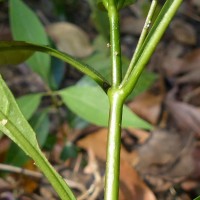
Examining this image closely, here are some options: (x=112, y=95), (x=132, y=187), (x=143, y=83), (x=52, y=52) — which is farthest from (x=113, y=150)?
(x=132, y=187)

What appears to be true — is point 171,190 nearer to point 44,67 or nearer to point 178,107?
point 178,107

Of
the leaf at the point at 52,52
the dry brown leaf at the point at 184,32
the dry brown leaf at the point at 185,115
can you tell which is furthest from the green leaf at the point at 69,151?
the dry brown leaf at the point at 184,32

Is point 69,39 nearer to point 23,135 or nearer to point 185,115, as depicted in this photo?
point 185,115

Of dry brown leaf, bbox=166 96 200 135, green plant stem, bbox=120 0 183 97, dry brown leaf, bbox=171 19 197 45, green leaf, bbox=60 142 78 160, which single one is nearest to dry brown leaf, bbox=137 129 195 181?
dry brown leaf, bbox=166 96 200 135

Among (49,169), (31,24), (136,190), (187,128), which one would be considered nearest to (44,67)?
(31,24)

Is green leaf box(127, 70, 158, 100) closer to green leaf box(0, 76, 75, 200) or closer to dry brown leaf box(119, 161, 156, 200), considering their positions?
dry brown leaf box(119, 161, 156, 200)

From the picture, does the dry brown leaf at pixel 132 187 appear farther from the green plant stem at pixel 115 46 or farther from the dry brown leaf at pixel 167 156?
the green plant stem at pixel 115 46
